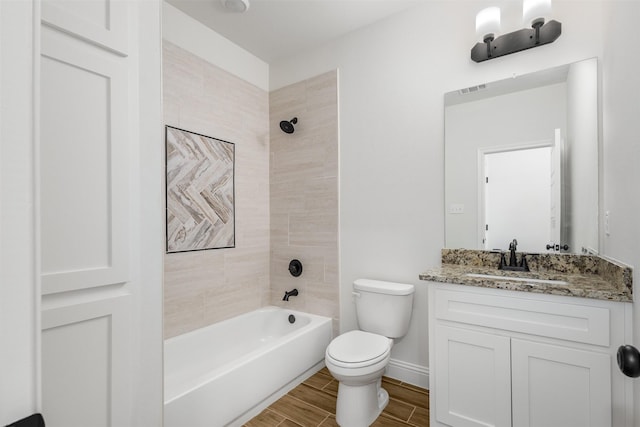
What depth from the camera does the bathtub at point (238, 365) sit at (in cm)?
163

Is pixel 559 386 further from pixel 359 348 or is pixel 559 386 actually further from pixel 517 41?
pixel 517 41

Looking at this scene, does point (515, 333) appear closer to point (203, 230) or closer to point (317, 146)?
point (317, 146)

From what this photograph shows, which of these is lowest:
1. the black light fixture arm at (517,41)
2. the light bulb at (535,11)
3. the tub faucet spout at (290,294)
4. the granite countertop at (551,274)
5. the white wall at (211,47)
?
the tub faucet spout at (290,294)

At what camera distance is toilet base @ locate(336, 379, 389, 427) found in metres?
1.80

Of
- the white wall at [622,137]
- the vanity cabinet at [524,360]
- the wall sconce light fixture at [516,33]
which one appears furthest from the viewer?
the wall sconce light fixture at [516,33]

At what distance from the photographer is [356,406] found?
181cm

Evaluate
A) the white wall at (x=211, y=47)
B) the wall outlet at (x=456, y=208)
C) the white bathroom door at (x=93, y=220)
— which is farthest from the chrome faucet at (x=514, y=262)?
the white wall at (x=211, y=47)

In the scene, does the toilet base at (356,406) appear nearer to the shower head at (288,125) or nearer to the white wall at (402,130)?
the white wall at (402,130)

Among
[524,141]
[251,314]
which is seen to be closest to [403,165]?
[524,141]

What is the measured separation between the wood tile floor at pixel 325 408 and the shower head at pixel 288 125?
2.06 m

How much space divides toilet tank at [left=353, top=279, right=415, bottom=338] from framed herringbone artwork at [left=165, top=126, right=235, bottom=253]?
48.1 inches

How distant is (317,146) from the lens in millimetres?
2709

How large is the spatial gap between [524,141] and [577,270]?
81 centimetres

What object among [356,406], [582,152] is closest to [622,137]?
[582,152]
